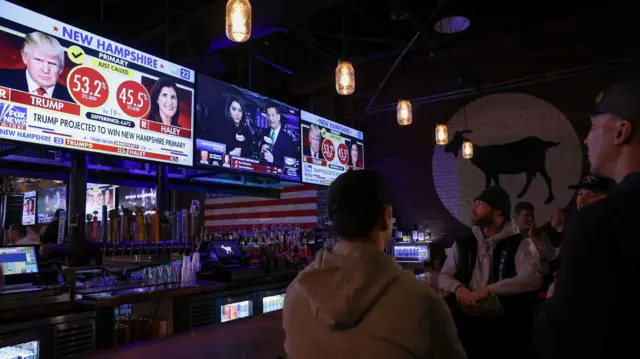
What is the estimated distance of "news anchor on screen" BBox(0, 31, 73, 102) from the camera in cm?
294

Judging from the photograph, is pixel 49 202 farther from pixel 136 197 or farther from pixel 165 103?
pixel 165 103

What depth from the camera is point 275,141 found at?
5129 millimetres

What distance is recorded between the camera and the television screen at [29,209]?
28.5 feet

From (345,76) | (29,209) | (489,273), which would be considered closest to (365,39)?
(345,76)

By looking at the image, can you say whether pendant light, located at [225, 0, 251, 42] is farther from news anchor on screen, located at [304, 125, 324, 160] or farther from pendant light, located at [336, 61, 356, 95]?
news anchor on screen, located at [304, 125, 324, 160]

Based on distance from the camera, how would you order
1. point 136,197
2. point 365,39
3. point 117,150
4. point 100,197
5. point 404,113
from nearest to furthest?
1. point 117,150
2. point 404,113
3. point 365,39
4. point 136,197
5. point 100,197

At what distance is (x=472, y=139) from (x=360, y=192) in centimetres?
624

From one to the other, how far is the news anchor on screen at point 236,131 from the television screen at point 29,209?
6305 mm

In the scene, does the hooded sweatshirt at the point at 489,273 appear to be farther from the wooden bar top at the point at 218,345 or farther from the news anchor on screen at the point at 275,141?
the news anchor on screen at the point at 275,141

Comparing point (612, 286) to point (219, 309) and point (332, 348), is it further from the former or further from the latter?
point (219, 309)

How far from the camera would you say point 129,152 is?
11.6 ft

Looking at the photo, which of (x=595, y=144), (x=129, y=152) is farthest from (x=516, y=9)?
(x=595, y=144)

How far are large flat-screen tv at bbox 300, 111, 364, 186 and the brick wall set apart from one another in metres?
0.85

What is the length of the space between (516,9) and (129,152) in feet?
→ 17.4
